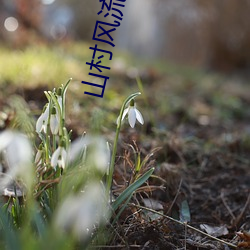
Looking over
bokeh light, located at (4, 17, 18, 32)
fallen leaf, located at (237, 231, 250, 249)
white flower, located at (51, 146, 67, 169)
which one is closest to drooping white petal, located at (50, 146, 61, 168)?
white flower, located at (51, 146, 67, 169)

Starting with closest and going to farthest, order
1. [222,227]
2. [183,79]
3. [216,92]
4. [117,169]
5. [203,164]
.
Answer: [222,227] < [117,169] < [203,164] < [216,92] < [183,79]

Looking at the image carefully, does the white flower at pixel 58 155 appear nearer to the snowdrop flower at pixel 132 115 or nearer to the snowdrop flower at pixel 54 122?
the snowdrop flower at pixel 54 122

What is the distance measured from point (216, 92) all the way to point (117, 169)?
3581 millimetres

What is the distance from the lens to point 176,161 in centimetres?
237

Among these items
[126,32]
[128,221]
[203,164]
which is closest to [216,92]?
[203,164]

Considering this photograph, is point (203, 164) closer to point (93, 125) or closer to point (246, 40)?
point (93, 125)

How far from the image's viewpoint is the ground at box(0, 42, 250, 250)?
1446mm

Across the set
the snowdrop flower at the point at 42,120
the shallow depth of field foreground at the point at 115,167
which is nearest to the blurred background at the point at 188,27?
the shallow depth of field foreground at the point at 115,167

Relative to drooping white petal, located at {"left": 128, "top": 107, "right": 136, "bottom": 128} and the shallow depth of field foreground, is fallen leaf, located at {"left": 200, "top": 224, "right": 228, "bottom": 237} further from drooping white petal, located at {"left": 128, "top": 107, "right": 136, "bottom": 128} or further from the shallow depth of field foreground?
drooping white petal, located at {"left": 128, "top": 107, "right": 136, "bottom": 128}

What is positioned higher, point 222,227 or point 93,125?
point 93,125

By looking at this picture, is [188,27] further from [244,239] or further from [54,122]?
[54,122]

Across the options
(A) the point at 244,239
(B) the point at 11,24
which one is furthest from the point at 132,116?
(B) the point at 11,24

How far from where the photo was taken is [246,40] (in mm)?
8695

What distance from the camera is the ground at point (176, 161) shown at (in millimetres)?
1446
